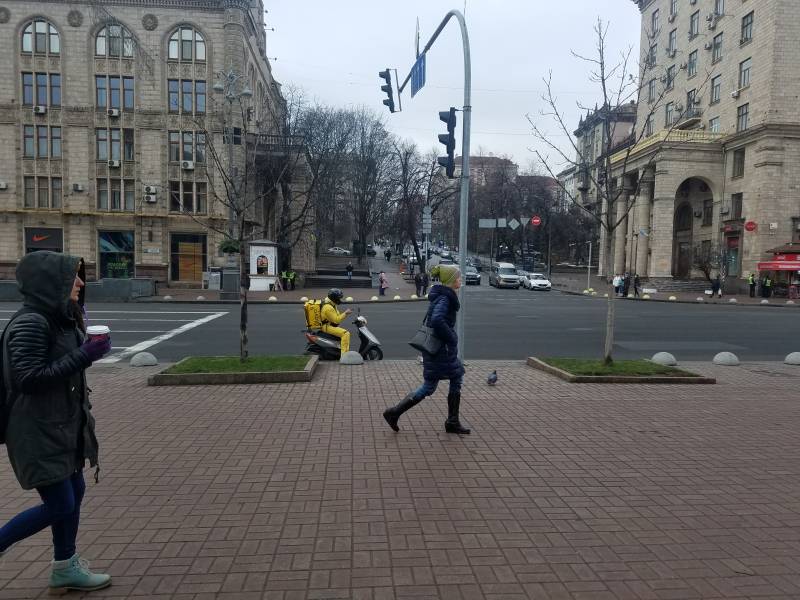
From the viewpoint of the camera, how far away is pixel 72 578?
3238mm

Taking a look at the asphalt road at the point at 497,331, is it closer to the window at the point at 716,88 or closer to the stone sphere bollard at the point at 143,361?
the stone sphere bollard at the point at 143,361

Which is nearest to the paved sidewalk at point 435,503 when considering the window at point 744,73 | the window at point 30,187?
the window at point 30,187

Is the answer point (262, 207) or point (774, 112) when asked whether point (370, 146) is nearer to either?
point (262, 207)

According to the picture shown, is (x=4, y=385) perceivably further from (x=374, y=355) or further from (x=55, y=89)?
(x=55, y=89)

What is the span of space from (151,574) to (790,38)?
49.1 m

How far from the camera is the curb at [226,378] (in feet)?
29.6

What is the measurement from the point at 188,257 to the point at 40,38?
16106mm

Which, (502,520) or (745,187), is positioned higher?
(745,187)

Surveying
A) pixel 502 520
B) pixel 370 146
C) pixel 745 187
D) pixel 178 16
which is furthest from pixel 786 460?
pixel 370 146

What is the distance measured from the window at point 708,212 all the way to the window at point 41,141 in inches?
1928

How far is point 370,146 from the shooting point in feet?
190

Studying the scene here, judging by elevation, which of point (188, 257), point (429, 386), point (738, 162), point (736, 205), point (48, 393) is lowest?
point (429, 386)

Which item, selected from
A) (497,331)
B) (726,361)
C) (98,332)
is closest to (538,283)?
(497,331)

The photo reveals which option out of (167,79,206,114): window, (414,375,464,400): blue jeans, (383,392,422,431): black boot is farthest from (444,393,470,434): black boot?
(167,79,206,114): window
